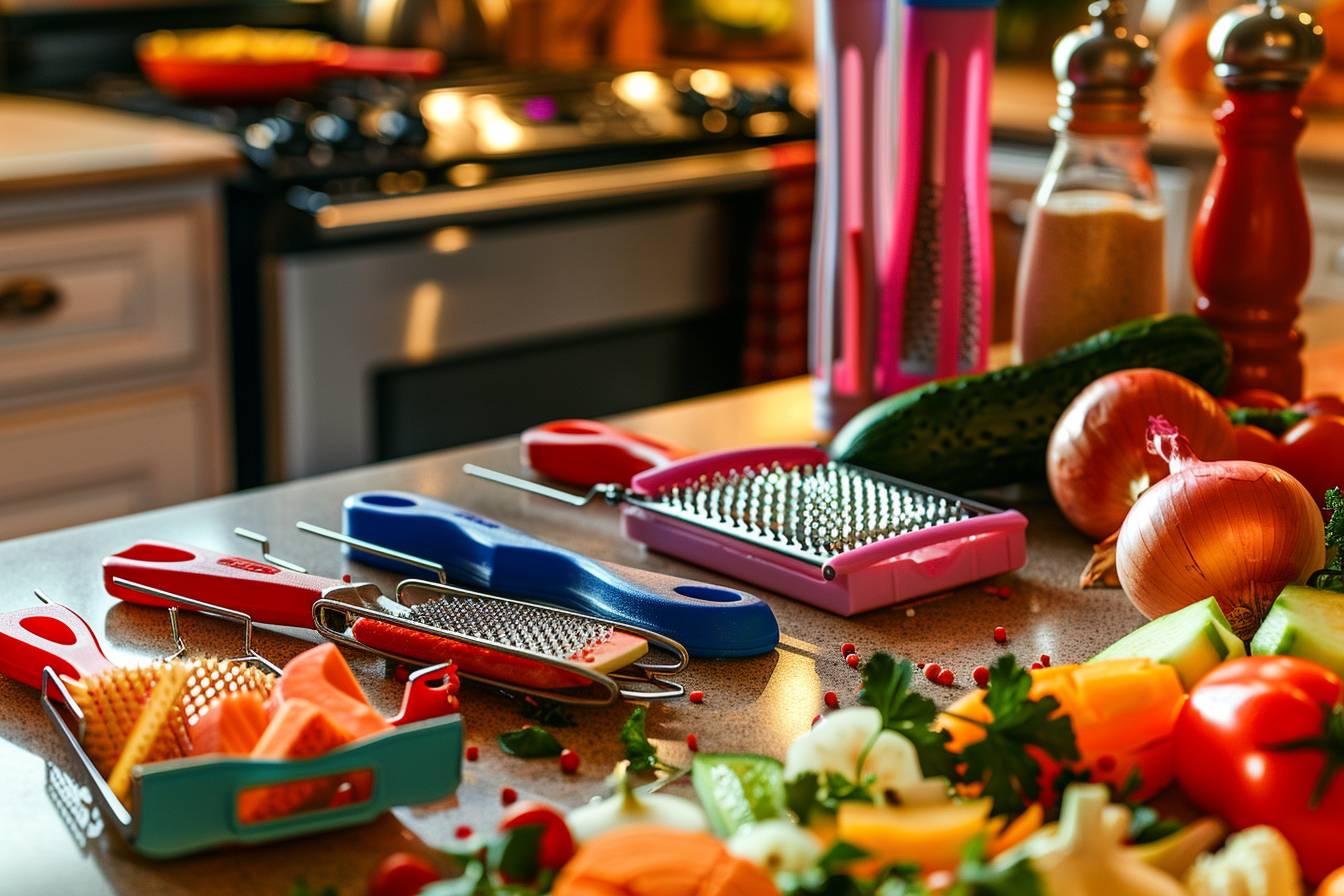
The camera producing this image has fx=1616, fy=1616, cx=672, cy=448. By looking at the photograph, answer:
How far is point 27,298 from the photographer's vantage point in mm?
1940

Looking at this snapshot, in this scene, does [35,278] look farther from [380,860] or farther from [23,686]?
[380,860]

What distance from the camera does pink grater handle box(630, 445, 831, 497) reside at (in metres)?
1.00

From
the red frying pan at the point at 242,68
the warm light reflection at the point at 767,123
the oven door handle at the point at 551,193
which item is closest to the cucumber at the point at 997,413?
the oven door handle at the point at 551,193

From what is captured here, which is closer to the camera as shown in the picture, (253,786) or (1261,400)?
(253,786)

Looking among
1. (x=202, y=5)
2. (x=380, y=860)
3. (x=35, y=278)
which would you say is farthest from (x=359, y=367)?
(x=380, y=860)

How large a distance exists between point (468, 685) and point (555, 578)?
110 millimetres

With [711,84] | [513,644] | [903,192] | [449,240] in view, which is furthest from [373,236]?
[513,644]

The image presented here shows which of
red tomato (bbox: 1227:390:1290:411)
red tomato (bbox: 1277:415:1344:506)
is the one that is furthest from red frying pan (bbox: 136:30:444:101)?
red tomato (bbox: 1277:415:1344:506)

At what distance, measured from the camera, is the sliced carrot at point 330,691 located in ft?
2.09

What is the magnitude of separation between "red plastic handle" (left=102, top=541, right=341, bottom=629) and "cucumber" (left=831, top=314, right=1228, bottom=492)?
1.25ft

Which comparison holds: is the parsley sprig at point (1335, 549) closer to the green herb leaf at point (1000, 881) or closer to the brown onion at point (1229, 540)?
the brown onion at point (1229, 540)

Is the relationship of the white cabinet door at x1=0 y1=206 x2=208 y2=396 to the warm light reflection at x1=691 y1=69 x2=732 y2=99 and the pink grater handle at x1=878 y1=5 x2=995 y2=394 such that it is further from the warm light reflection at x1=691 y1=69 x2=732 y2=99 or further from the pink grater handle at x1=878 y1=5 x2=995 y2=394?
the pink grater handle at x1=878 y1=5 x2=995 y2=394

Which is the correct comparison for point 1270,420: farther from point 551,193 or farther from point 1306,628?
point 551,193

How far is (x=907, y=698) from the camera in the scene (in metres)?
0.61
